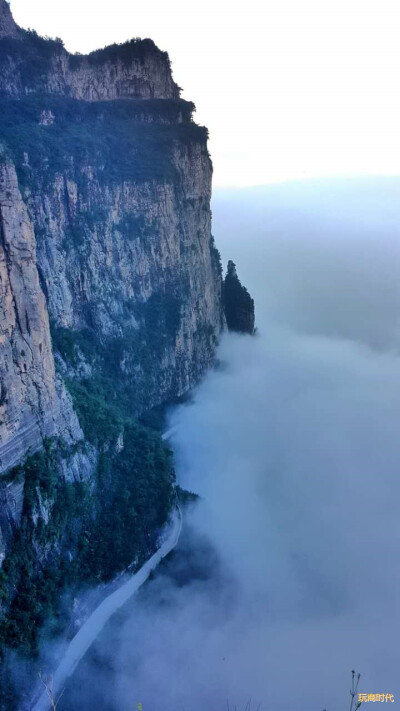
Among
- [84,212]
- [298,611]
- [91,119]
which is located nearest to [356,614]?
[298,611]

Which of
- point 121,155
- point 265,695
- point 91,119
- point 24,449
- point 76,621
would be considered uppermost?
point 91,119

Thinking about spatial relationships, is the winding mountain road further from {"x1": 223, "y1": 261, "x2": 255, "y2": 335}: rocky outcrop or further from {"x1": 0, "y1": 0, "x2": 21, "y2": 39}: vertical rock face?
{"x1": 0, "y1": 0, "x2": 21, "y2": 39}: vertical rock face

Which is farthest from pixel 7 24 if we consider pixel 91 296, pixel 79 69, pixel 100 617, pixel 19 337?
pixel 100 617

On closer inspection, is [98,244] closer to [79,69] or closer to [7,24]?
[79,69]

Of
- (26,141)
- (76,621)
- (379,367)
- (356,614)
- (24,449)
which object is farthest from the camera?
(379,367)

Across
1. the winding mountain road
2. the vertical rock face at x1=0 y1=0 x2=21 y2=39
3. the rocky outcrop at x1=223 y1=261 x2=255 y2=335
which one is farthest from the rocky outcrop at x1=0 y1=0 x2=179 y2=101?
the winding mountain road

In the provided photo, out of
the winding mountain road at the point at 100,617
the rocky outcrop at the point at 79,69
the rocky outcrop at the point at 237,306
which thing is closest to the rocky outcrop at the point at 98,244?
the rocky outcrop at the point at 79,69

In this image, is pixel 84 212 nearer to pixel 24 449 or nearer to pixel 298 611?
pixel 24 449
